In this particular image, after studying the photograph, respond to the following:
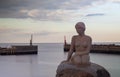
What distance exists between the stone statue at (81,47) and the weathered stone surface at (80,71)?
0.22 m

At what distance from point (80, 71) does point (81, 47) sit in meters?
0.89

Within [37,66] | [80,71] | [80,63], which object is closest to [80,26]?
[80,63]

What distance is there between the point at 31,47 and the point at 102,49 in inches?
516

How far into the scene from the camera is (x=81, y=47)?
10.2 metres

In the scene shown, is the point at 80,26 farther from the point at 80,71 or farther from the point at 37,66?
the point at 37,66

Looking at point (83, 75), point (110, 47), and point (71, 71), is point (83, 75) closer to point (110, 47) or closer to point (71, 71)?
point (71, 71)

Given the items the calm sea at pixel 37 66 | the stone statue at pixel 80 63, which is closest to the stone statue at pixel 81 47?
the stone statue at pixel 80 63

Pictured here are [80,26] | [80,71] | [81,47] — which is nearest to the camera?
[80,71]

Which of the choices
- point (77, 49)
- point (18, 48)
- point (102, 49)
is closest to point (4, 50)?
point (18, 48)

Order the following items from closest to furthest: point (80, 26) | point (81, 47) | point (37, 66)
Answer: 1. point (80, 26)
2. point (81, 47)
3. point (37, 66)

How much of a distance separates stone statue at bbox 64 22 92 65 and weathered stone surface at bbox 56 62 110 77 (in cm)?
22

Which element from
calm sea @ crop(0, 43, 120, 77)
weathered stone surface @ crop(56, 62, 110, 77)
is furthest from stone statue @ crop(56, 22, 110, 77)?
calm sea @ crop(0, 43, 120, 77)

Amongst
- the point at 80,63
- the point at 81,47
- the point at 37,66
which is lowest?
the point at 37,66

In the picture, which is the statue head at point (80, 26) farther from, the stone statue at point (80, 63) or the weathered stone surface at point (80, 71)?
the weathered stone surface at point (80, 71)
